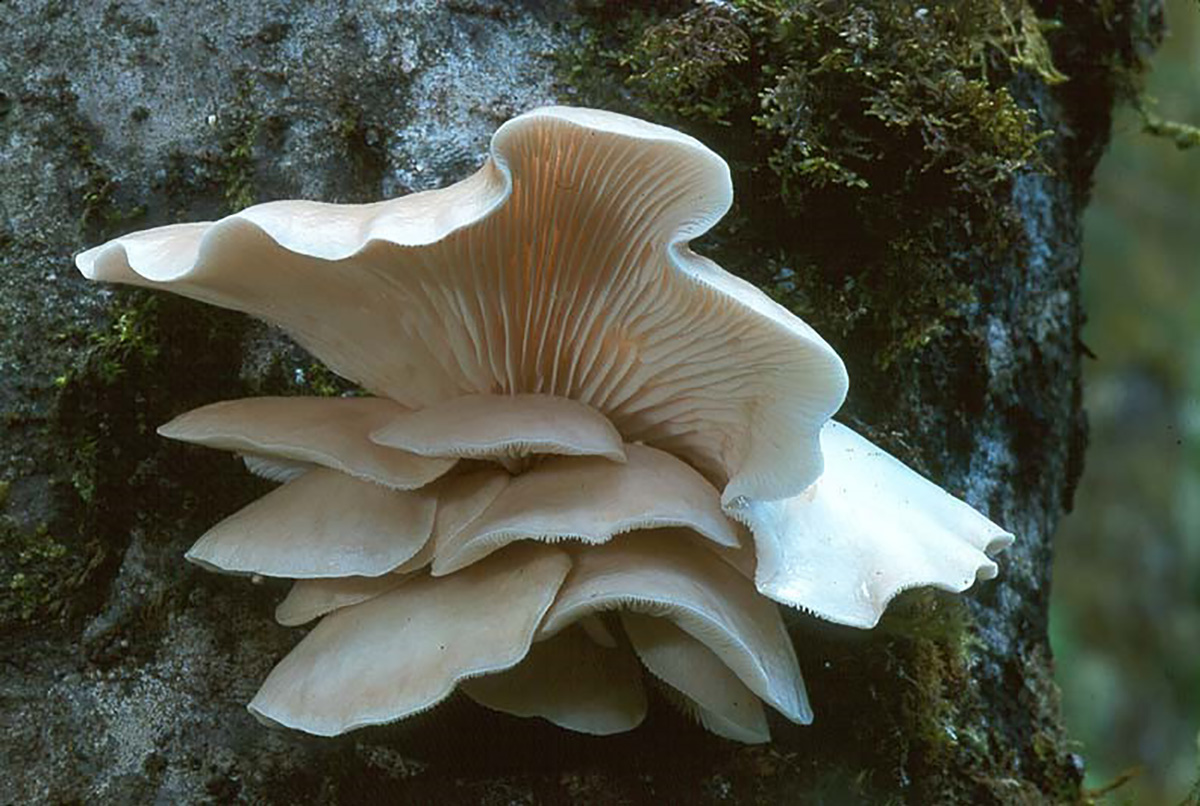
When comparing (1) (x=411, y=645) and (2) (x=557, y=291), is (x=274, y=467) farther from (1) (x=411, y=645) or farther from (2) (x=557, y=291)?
(2) (x=557, y=291)

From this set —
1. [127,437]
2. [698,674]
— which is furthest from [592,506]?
[127,437]

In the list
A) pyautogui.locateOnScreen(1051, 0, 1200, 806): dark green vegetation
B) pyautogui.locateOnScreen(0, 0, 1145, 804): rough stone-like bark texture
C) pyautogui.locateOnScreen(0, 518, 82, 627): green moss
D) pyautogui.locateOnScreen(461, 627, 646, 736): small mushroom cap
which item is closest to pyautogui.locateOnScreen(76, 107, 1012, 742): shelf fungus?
pyautogui.locateOnScreen(461, 627, 646, 736): small mushroom cap

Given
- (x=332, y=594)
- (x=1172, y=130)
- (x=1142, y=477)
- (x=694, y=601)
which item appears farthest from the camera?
(x=1142, y=477)

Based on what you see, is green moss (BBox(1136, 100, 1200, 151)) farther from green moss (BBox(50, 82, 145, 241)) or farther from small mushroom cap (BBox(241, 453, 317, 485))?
green moss (BBox(50, 82, 145, 241))

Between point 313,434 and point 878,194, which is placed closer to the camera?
point 313,434

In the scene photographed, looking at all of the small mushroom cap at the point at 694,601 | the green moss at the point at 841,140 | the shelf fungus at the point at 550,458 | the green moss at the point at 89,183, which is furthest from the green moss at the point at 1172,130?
the green moss at the point at 89,183

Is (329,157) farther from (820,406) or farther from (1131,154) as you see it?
(1131,154)
